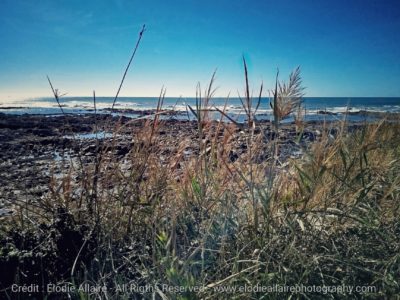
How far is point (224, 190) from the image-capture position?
5.35 feet

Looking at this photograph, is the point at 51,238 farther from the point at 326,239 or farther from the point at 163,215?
the point at 326,239

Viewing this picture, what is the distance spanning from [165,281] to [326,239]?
2.87 ft

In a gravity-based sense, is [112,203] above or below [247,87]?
below

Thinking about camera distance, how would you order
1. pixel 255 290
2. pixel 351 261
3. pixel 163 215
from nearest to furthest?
1. pixel 255 290
2. pixel 351 261
3. pixel 163 215

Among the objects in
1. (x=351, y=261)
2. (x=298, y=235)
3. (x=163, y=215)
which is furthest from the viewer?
(x=163, y=215)

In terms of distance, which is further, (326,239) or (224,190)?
(224,190)

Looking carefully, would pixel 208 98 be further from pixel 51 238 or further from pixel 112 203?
pixel 51 238

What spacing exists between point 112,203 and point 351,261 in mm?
1311

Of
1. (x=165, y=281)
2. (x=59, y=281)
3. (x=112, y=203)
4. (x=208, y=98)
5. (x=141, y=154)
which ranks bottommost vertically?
(x=59, y=281)

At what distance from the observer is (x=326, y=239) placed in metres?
1.41

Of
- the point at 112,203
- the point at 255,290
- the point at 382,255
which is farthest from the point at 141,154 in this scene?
the point at 382,255

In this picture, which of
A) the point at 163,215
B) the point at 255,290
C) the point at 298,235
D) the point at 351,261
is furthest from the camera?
the point at 163,215

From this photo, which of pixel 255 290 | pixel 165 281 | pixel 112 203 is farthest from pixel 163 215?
pixel 255 290

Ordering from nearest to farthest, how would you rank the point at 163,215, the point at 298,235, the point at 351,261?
the point at 351,261, the point at 298,235, the point at 163,215
